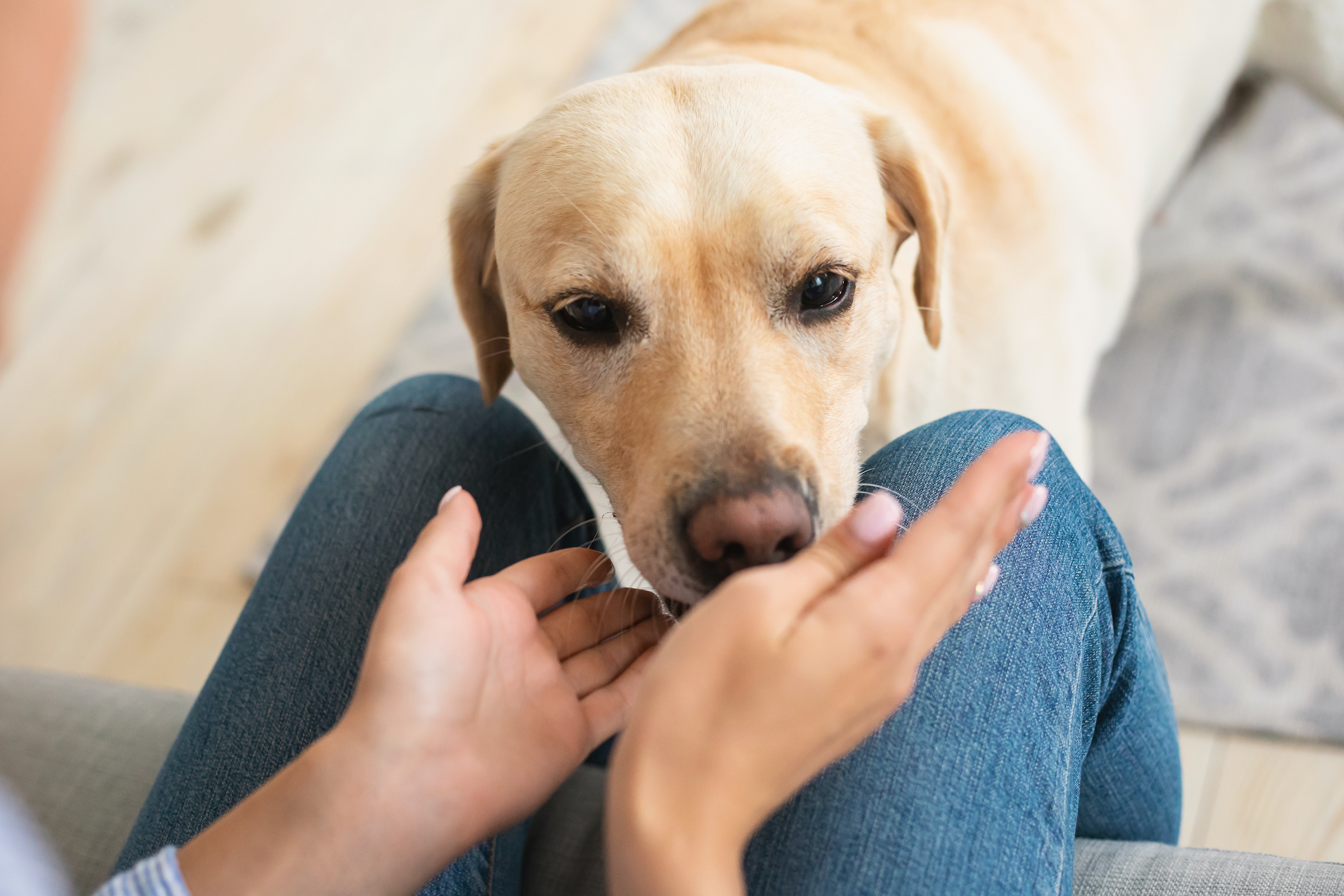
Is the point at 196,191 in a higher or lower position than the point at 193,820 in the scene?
higher

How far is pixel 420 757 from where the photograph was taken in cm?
83

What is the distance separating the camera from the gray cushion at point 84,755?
3.99 feet

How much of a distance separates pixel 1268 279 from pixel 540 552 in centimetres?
206

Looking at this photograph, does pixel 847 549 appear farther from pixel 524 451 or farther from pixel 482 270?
pixel 482 270

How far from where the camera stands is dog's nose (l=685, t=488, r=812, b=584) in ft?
3.41

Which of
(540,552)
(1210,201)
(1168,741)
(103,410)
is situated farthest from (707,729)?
(103,410)

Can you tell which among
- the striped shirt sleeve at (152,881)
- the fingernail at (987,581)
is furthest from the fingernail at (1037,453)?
the striped shirt sleeve at (152,881)

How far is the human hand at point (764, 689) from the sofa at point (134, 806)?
518 millimetres

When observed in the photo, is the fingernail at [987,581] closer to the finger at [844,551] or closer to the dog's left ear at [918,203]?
the finger at [844,551]

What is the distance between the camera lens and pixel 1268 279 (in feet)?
7.84

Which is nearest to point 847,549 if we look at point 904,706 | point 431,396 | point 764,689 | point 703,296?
point 764,689

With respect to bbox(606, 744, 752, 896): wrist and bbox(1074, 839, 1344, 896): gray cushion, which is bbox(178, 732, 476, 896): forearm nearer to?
bbox(606, 744, 752, 896): wrist

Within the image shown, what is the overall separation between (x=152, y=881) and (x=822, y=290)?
1000 mm

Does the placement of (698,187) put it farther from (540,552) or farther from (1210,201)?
(1210,201)
